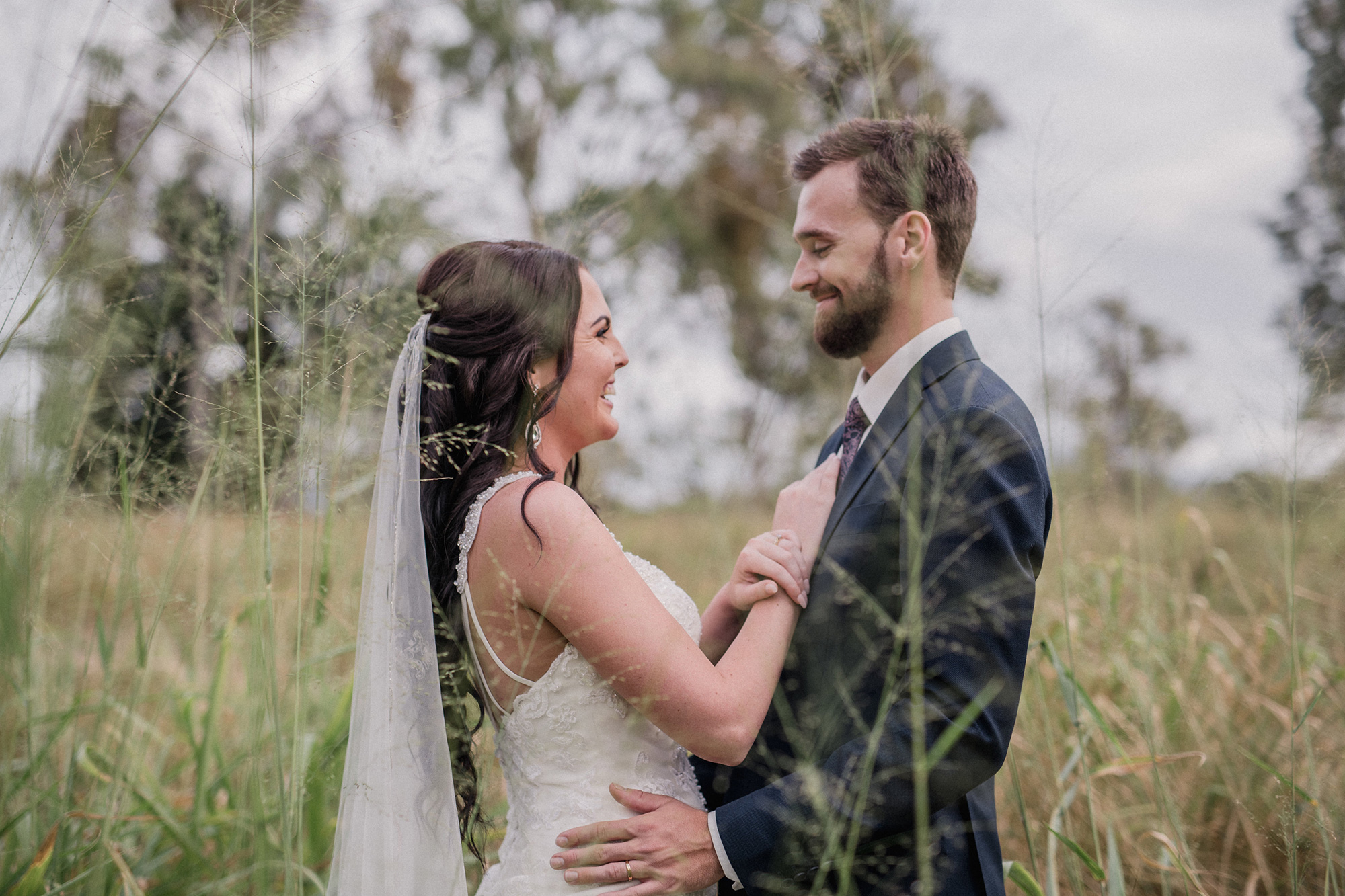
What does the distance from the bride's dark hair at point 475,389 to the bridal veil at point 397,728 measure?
12 centimetres

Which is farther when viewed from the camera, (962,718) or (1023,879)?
(1023,879)

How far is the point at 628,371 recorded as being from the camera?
12.7 ft

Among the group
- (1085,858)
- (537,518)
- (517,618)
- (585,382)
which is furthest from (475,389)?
(1085,858)

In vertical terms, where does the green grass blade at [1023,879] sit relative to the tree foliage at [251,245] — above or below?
below

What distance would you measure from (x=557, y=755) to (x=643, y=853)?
12.1 inches

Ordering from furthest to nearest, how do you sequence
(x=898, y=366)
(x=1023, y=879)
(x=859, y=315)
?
(x=859, y=315) → (x=898, y=366) → (x=1023, y=879)

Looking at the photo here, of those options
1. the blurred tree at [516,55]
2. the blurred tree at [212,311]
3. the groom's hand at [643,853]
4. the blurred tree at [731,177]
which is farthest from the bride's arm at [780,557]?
the blurred tree at [516,55]

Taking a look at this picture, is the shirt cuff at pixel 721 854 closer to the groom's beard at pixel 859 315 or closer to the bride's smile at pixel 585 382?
the bride's smile at pixel 585 382

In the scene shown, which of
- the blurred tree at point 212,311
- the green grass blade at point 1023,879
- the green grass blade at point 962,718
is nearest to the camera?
the green grass blade at point 962,718

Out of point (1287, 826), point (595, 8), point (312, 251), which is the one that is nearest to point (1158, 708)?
point (1287, 826)

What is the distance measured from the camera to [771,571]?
2.13 m

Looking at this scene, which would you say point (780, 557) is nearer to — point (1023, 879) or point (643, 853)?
point (643, 853)

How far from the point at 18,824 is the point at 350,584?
1.12 metres

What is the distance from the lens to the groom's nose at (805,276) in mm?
2650
